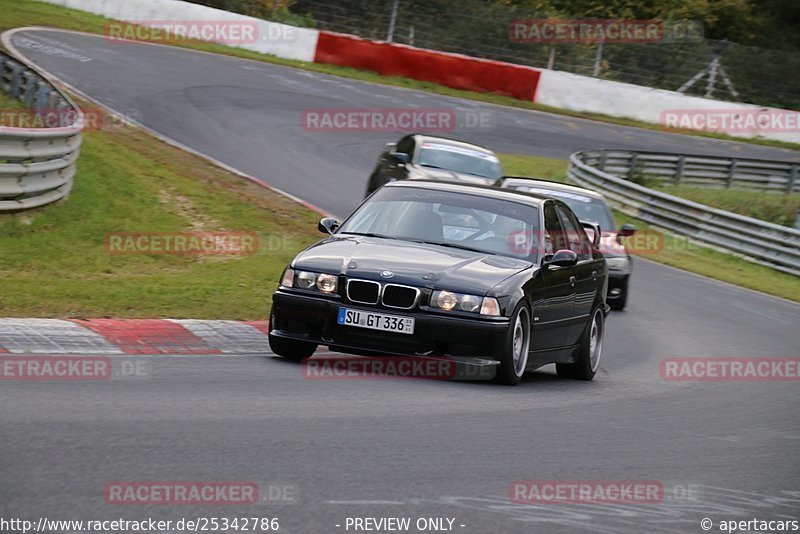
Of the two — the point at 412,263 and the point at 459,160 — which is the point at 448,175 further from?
the point at 412,263

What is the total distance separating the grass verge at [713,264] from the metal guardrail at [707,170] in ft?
8.07

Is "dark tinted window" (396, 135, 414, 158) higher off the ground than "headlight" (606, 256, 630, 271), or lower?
higher

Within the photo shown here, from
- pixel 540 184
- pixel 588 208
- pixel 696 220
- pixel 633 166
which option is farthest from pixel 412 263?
pixel 633 166

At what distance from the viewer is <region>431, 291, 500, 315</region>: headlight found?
8969 mm

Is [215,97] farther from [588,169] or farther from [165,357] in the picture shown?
[165,357]

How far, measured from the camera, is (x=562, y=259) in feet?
33.1

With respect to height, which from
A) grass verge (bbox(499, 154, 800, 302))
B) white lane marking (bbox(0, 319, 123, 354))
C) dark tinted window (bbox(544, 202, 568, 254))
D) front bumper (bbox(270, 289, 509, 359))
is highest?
dark tinted window (bbox(544, 202, 568, 254))

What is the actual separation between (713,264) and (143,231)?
13.4m

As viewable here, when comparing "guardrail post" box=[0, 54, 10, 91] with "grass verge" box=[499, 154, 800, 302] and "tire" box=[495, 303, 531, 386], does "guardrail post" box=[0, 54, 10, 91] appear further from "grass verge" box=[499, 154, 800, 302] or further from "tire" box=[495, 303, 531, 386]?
"tire" box=[495, 303, 531, 386]

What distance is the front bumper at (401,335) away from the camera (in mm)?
8930

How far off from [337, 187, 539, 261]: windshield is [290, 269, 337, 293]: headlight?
1008mm

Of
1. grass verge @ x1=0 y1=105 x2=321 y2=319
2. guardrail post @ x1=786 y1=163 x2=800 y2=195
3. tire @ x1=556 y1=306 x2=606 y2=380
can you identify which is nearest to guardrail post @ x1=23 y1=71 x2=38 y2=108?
grass verge @ x1=0 y1=105 x2=321 y2=319

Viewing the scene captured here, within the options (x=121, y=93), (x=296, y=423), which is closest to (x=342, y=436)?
(x=296, y=423)

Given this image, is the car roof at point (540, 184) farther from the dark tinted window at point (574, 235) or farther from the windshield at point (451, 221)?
the windshield at point (451, 221)
